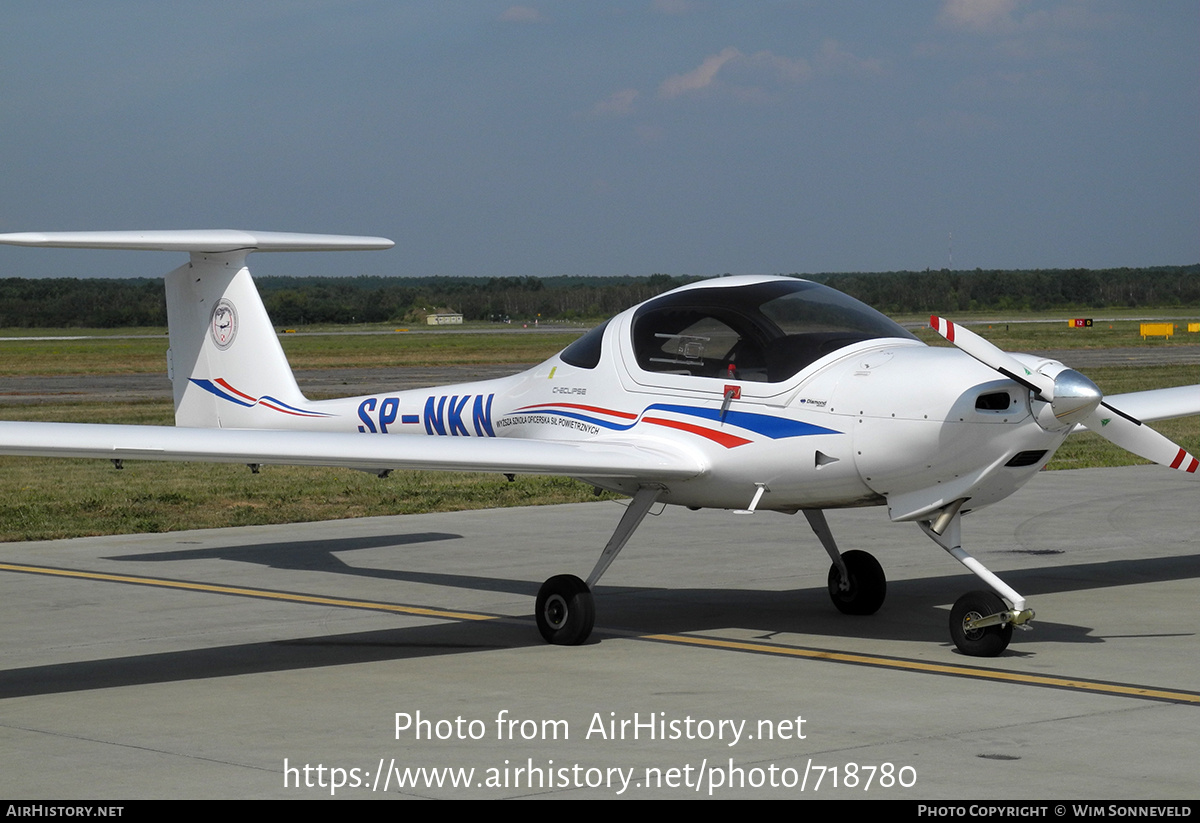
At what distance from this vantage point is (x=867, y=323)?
32.2 feet

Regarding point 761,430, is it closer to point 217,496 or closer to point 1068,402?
point 1068,402

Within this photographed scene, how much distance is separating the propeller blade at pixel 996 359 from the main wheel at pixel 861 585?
259 centimetres

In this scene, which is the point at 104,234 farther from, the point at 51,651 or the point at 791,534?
the point at 791,534

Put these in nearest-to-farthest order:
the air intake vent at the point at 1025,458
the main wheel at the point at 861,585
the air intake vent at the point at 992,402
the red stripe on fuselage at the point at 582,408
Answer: the air intake vent at the point at 992,402 < the air intake vent at the point at 1025,458 < the red stripe on fuselage at the point at 582,408 < the main wheel at the point at 861,585

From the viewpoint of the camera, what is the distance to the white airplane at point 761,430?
882cm

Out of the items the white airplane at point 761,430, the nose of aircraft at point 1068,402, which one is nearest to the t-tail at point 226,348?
the white airplane at point 761,430

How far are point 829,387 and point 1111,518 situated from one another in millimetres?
8220

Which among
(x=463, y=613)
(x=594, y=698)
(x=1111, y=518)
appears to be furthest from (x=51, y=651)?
(x=1111, y=518)

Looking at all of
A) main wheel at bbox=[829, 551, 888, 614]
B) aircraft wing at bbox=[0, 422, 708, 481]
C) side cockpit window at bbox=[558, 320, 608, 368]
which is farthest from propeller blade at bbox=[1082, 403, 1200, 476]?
side cockpit window at bbox=[558, 320, 608, 368]

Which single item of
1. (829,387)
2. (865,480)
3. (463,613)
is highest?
(829,387)

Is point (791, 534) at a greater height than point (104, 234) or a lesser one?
lesser

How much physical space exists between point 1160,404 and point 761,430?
4570 mm

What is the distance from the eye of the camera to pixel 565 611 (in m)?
9.88

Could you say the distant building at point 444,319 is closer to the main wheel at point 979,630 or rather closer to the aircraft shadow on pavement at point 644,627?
the aircraft shadow on pavement at point 644,627
